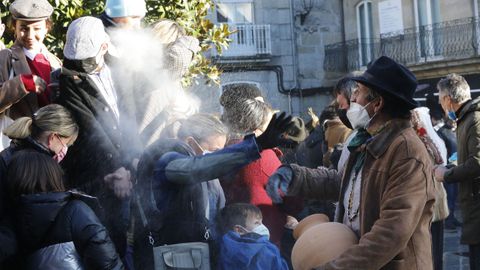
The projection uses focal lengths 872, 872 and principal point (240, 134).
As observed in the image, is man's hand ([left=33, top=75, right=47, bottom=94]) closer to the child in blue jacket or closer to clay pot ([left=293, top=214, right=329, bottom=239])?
the child in blue jacket

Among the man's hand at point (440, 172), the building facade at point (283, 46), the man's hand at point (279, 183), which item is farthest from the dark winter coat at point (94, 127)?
the building facade at point (283, 46)

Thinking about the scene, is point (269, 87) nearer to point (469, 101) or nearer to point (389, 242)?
point (469, 101)

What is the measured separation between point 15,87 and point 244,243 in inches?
59.2

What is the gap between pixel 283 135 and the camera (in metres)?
3.84

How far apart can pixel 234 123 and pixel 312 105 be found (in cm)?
2117

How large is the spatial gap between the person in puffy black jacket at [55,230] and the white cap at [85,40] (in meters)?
0.73

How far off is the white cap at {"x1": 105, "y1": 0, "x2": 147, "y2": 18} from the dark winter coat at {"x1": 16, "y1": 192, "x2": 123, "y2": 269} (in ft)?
3.94

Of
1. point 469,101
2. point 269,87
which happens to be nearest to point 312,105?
point 269,87

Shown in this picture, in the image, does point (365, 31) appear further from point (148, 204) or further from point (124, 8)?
point (148, 204)

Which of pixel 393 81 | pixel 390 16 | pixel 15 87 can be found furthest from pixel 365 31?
pixel 393 81

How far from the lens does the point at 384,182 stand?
13.0ft

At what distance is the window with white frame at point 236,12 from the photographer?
25.4 m

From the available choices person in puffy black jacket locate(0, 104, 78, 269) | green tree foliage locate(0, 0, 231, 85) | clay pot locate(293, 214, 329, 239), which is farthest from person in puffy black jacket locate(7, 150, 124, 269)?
green tree foliage locate(0, 0, 231, 85)

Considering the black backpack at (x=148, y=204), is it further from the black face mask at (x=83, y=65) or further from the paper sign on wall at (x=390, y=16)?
the paper sign on wall at (x=390, y=16)
